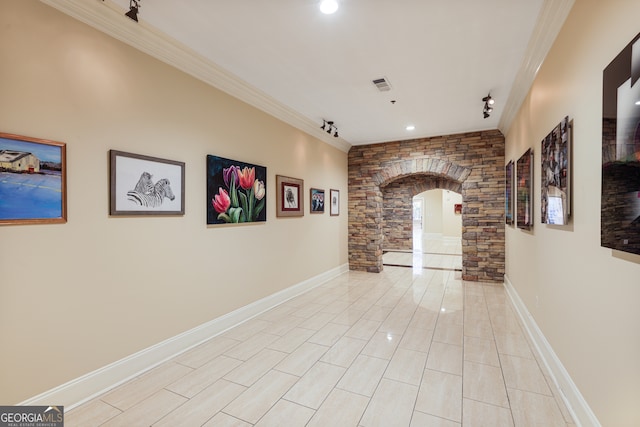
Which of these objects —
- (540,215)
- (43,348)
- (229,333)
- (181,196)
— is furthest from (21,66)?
(540,215)

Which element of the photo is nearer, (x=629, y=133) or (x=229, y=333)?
(x=629, y=133)

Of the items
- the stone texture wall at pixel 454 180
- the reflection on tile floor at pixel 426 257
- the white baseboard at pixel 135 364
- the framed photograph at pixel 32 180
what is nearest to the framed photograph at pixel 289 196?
the white baseboard at pixel 135 364

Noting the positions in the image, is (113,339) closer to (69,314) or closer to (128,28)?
(69,314)

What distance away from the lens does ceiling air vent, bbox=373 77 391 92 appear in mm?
3469

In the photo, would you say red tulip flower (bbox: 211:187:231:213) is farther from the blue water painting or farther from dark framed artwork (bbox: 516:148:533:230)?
dark framed artwork (bbox: 516:148:533:230)

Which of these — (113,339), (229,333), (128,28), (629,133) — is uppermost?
(128,28)

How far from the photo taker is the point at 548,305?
260 centimetres

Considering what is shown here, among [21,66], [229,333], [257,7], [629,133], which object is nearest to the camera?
[629,133]

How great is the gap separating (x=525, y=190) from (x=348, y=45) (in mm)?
2602

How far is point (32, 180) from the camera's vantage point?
1851mm

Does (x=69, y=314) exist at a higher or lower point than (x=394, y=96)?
lower

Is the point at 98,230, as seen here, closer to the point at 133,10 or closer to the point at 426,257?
the point at 133,10

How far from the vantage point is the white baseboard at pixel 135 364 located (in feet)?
6.57

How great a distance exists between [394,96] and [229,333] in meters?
3.69
